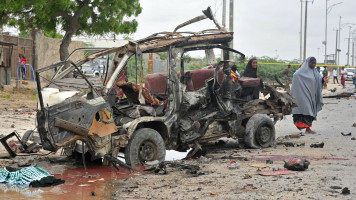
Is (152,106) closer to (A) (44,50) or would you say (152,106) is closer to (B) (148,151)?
(B) (148,151)

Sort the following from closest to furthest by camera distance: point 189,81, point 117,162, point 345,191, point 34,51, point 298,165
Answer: point 345,191 → point 298,165 → point 117,162 → point 189,81 → point 34,51

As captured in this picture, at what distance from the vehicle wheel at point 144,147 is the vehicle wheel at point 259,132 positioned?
2471 millimetres

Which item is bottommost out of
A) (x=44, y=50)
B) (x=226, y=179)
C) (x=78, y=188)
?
(x=78, y=188)

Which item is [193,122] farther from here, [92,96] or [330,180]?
[330,180]

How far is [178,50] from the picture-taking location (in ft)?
29.2

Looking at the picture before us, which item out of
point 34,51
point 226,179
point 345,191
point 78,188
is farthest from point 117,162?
point 34,51

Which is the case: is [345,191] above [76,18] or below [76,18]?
below

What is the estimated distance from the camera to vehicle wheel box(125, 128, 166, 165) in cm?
798

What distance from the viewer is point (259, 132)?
10.4 metres

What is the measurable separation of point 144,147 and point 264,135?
3255mm

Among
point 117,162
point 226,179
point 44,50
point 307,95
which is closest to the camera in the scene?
point 226,179

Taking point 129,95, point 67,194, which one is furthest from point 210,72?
point 67,194

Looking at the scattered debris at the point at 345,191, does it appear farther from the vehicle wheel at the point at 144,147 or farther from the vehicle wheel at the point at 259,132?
the vehicle wheel at the point at 259,132

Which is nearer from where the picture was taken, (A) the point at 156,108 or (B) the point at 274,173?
(B) the point at 274,173
